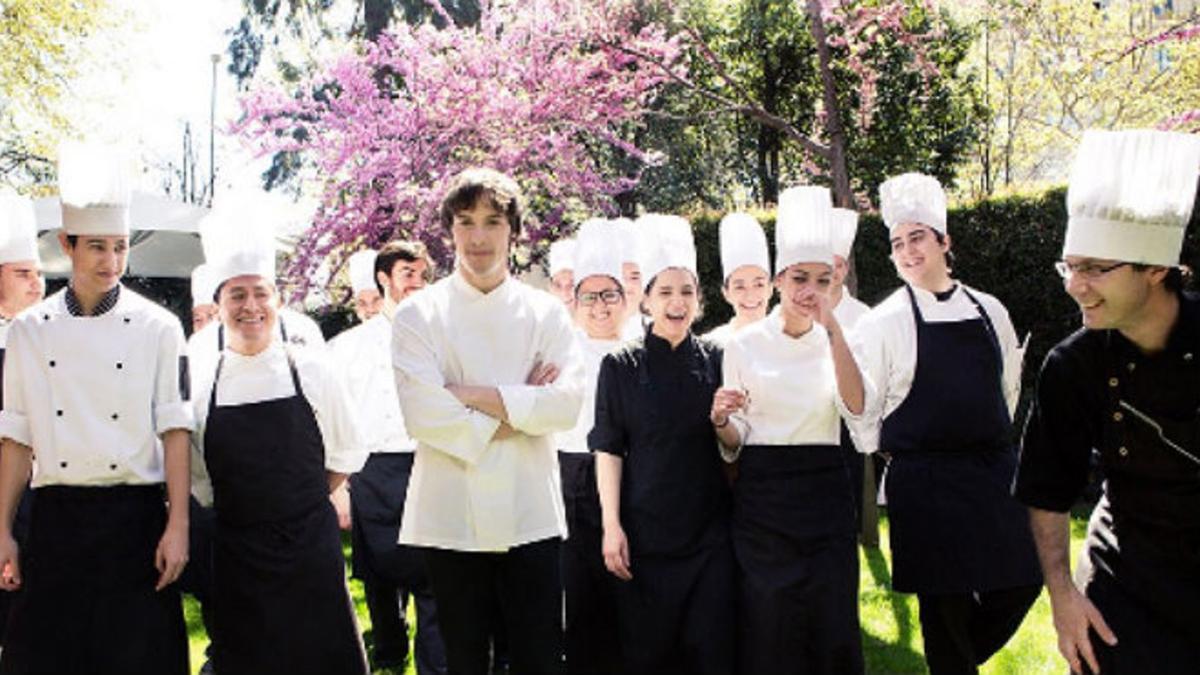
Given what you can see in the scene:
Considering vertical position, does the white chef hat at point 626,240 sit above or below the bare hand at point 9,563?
above

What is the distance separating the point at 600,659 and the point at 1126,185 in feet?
10.0

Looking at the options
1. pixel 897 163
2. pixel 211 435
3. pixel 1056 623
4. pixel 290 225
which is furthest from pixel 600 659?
pixel 897 163

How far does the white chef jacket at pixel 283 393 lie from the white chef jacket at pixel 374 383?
Result: 117 cm

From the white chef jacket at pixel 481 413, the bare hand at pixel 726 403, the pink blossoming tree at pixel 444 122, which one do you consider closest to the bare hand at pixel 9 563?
the white chef jacket at pixel 481 413

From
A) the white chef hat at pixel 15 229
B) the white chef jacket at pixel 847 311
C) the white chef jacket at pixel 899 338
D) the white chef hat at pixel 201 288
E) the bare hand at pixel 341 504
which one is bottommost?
the bare hand at pixel 341 504

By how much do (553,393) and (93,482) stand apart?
1.61m

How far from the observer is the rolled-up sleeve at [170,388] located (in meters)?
3.97

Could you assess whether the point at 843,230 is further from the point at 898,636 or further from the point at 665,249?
the point at 898,636

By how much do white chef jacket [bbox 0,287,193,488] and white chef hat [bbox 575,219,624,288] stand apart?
190cm

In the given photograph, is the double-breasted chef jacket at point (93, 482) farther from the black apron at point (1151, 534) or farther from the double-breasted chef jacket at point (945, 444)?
the black apron at point (1151, 534)

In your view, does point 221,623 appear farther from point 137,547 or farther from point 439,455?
point 439,455

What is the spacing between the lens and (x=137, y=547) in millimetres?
3879

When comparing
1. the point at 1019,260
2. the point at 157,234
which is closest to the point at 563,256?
the point at 1019,260

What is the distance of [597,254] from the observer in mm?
5148
